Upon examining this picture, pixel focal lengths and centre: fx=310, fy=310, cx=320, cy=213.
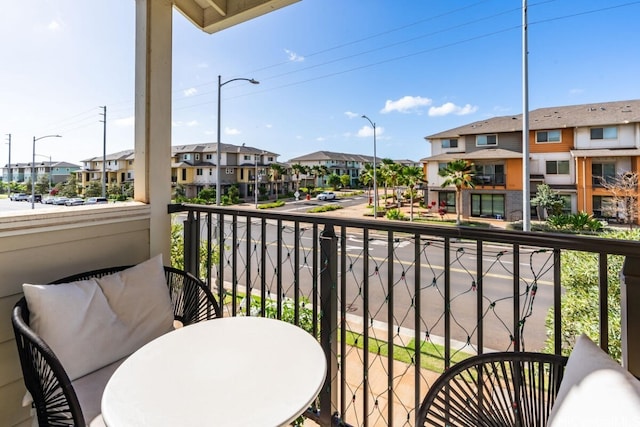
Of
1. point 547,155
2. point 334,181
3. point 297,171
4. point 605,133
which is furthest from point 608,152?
point 334,181

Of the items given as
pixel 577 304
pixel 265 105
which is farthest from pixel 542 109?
pixel 577 304

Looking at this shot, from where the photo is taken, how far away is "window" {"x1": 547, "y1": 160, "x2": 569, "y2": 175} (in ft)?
46.4

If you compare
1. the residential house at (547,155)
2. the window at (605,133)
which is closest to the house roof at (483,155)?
the residential house at (547,155)

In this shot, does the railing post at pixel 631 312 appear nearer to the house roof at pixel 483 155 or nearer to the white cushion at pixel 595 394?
the white cushion at pixel 595 394

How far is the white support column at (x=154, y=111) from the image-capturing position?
1787mm

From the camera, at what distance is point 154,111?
1826mm

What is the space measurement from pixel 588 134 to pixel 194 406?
1804 centimetres

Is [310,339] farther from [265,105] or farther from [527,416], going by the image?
[265,105]

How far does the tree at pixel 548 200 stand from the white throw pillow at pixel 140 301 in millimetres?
16669

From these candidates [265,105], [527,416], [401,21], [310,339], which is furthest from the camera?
[265,105]

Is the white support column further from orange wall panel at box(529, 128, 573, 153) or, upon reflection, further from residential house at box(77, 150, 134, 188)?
orange wall panel at box(529, 128, 573, 153)

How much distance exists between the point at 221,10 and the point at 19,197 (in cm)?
151

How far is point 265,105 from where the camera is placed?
45.9 feet

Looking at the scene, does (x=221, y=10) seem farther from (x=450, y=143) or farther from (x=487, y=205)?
(x=450, y=143)
